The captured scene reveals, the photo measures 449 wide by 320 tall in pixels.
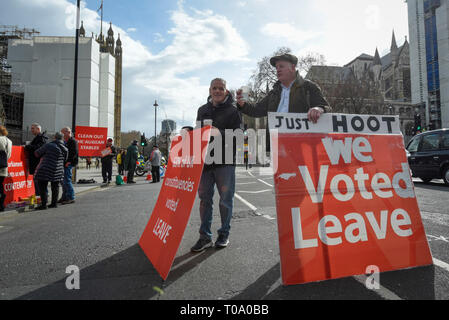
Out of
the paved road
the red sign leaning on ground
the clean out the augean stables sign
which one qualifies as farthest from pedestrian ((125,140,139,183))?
the clean out the augean stables sign

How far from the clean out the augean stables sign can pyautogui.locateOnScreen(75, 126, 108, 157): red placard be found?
45.3 ft

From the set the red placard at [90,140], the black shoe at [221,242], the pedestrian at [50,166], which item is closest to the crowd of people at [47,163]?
the pedestrian at [50,166]

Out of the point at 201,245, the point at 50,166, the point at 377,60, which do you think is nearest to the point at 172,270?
the point at 201,245

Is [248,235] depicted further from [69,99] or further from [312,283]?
[69,99]

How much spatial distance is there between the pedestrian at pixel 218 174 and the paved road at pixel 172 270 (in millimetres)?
198

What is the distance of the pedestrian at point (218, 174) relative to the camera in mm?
3227

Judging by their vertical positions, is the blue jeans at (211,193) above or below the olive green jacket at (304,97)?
below

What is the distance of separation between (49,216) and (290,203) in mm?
5117

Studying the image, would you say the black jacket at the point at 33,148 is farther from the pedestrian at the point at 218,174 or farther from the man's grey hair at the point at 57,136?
the pedestrian at the point at 218,174

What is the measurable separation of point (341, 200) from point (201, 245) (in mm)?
1571

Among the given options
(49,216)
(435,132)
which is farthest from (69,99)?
(435,132)

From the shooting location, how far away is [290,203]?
7.62 ft

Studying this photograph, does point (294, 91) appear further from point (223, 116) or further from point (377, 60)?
point (377, 60)

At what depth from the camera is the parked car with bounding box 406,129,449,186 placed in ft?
31.7
